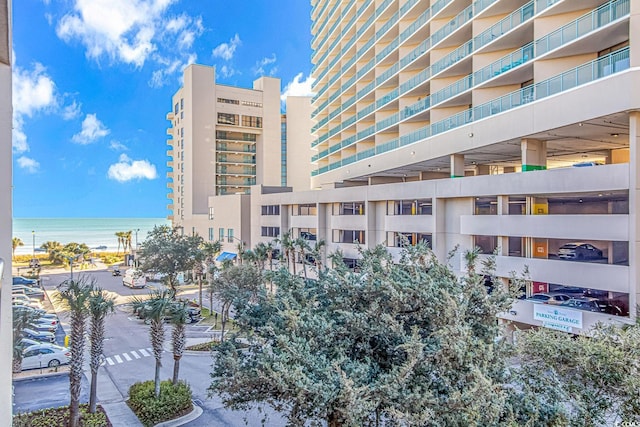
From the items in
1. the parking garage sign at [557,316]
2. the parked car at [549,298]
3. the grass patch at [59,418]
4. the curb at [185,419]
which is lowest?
the curb at [185,419]

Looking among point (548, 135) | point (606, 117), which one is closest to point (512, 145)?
point (548, 135)

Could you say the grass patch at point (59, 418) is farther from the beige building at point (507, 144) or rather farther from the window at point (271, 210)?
the window at point (271, 210)

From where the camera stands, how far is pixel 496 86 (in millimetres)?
28359

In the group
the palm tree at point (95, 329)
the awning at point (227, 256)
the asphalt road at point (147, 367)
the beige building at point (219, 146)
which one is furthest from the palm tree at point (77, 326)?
the beige building at point (219, 146)

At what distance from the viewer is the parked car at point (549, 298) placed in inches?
858

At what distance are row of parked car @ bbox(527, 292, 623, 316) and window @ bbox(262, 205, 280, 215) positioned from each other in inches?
1313

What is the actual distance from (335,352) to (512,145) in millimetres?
22485

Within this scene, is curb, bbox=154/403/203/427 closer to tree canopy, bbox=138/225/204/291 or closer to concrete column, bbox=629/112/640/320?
concrete column, bbox=629/112/640/320

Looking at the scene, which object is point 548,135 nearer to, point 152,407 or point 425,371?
point 425,371

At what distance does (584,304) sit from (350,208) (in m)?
23.6

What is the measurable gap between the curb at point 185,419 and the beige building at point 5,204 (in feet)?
35.0

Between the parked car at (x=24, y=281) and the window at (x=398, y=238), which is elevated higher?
the window at (x=398, y=238)

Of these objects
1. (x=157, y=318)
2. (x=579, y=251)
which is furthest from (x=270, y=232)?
(x=579, y=251)

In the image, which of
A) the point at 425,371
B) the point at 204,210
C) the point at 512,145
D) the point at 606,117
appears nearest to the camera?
the point at 425,371
